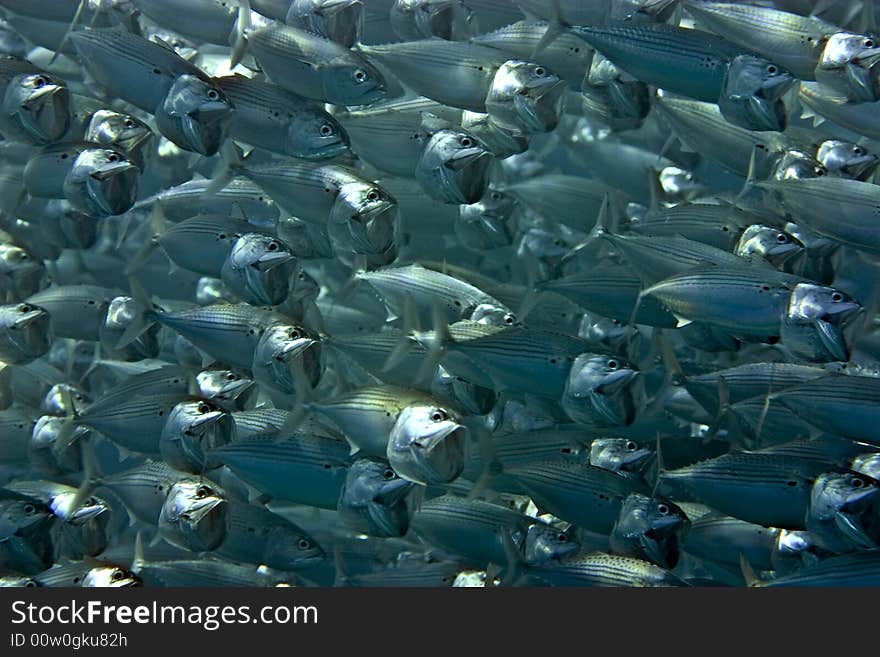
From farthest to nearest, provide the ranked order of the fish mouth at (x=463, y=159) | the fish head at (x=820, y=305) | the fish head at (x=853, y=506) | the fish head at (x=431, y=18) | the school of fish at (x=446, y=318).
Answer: the fish head at (x=431, y=18) → the fish mouth at (x=463, y=159) → the school of fish at (x=446, y=318) → the fish head at (x=820, y=305) → the fish head at (x=853, y=506)

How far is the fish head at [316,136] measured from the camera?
271 centimetres

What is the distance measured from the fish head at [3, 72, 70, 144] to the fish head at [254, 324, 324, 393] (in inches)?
40.1

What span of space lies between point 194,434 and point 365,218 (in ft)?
2.67

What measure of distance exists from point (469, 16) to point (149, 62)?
1.20 m

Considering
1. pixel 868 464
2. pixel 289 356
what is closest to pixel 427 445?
pixel 289 356

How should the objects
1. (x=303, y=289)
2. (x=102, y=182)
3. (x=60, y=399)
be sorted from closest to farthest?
(x=102, y=182), (x=303, y=289), (x=60, y=399)

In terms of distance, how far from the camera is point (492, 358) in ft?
8.66

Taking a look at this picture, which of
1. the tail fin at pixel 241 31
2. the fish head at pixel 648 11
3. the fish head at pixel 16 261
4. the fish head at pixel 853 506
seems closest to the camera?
the fish head at pixel 853 506

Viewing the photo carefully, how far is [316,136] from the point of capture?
2715mm

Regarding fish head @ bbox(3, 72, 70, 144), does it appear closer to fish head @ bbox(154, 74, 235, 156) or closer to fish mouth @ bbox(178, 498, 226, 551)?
fish head @ bbox(154, 74, 235, 156)

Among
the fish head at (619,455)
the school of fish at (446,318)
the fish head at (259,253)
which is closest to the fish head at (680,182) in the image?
the school of fish at (446,318)

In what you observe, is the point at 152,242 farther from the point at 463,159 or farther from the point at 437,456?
the point at 437,456

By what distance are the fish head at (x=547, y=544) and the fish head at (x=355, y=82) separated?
4.82 feet

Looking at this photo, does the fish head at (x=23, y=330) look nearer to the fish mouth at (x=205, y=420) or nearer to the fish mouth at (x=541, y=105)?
the fish mouth at (x=205, y=420)
